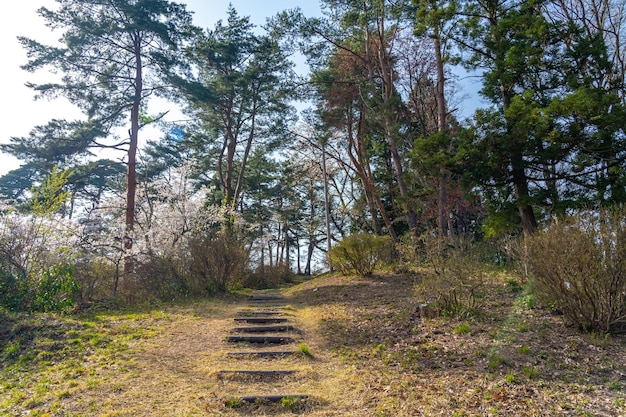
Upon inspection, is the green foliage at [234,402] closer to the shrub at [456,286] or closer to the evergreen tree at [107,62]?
the shrub at [456,286]

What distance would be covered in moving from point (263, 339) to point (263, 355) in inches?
32.0

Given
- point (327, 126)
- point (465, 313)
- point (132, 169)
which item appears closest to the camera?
point (465, 313)

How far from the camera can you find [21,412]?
389cm

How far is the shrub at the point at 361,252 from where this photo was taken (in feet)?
37.7

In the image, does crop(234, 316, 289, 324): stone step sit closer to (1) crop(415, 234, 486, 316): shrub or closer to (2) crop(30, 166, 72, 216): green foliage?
A: (1) crop(415, 234, 486, 316): shrub

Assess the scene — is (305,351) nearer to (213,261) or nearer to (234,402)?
(234,402)

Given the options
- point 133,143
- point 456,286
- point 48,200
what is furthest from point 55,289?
point 456,286

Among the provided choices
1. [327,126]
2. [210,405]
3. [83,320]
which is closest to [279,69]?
[327,126]

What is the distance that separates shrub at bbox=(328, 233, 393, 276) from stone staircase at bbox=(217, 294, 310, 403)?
11.5 feet

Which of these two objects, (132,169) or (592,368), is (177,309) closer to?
(132,169)

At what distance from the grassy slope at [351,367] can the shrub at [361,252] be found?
13.4 feet

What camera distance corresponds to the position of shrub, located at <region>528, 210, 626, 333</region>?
4.49 meters

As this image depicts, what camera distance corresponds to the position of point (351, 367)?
511cm

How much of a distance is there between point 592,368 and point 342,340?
3.38 metres
